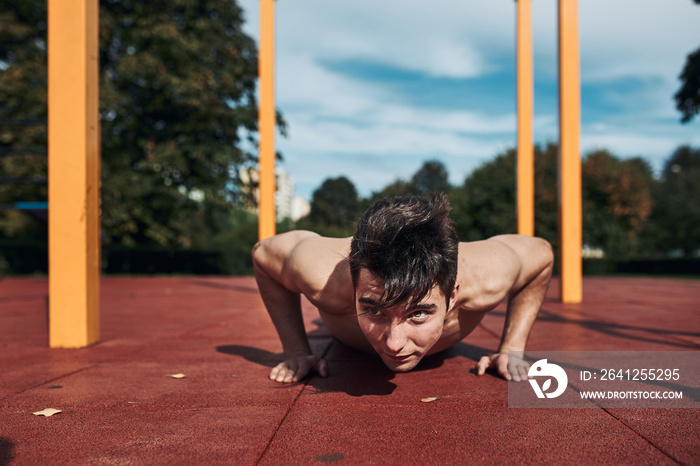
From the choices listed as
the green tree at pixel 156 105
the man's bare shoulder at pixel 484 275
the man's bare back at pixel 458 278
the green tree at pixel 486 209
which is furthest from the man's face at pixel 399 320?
the green tree at pixel 486 209

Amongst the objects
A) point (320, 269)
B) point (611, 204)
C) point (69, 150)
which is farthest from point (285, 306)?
point (611, 204)

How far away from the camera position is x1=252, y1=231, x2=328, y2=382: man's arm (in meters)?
2.77

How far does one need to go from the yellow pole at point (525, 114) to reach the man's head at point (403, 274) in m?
5.34

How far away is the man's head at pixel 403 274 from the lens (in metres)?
1.94

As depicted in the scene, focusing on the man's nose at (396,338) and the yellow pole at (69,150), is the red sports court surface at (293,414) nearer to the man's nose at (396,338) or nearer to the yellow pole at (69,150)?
the man's nose at (396,338)

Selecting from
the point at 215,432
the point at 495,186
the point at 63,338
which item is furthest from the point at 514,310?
the point at 495,186

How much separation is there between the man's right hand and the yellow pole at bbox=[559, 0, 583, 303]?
204 inches

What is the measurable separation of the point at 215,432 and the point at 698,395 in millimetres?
2257

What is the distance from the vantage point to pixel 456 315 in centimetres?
260

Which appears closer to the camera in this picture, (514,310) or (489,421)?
(489,421)

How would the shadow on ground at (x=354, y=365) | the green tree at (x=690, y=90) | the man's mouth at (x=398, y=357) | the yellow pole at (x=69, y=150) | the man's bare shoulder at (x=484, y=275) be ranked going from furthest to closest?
1. the green tree at (x=690, y=90)
2. the yellow pole at (x=69, y=150)
3. the shadow on ground at (x=354, y=365)
4. the man's bare shoulder at (x=484, y=275)
5. the man's mouth at (x=398, y=357)

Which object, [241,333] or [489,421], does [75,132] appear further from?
[489,421]

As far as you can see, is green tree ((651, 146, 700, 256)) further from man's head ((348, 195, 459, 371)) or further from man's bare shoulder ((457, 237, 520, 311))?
man's head ((348, 195, 459, 371))

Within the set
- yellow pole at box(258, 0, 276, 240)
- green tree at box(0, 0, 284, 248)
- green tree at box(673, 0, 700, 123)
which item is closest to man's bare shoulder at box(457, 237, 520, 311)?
yellow pole at box(258, 0, 276, 240)
